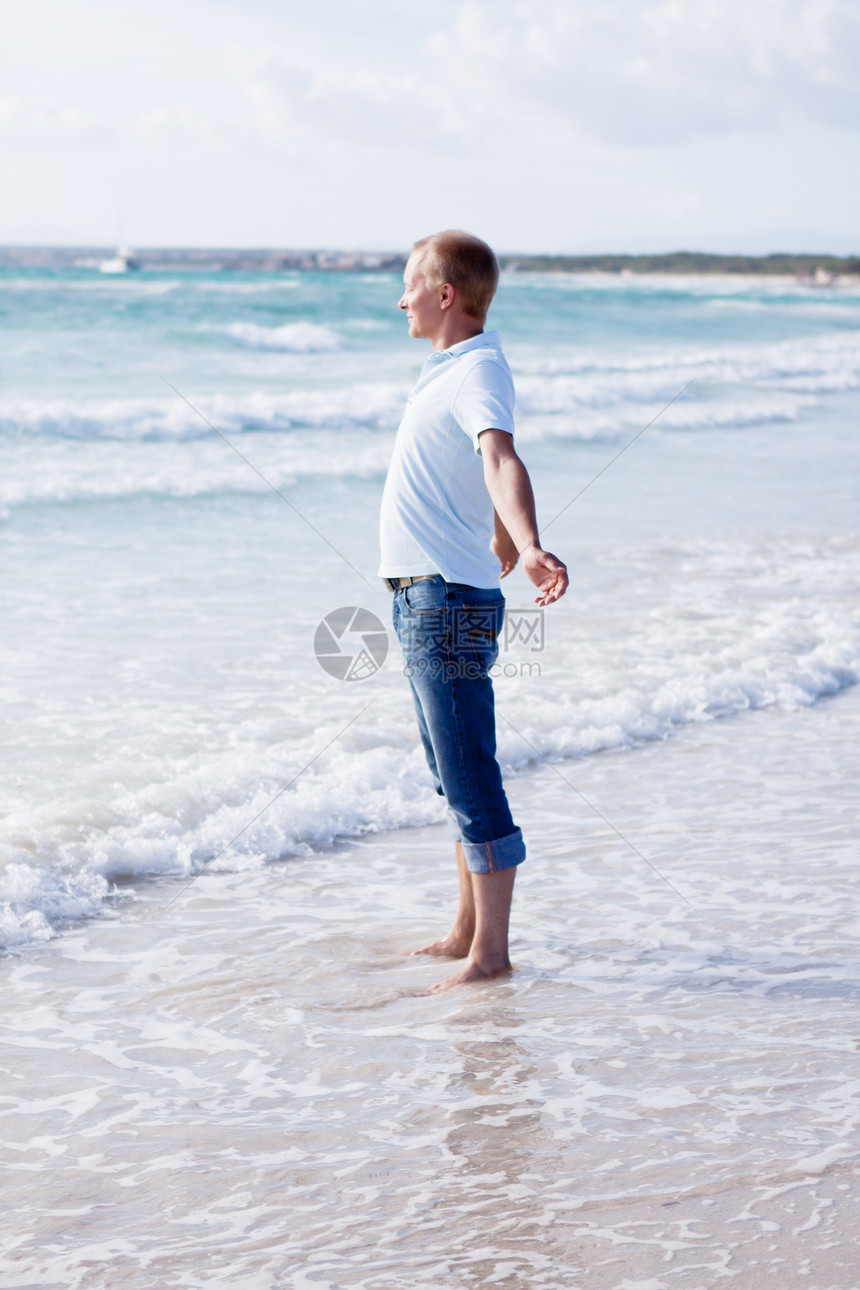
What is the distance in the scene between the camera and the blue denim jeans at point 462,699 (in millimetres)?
2941

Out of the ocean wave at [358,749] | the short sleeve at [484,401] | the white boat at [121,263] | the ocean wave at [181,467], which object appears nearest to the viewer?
the short sleeve at [484,401]

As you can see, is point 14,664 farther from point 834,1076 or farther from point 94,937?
point 834,1076

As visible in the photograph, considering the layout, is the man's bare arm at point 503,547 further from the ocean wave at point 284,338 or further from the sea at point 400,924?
the ocean wave at point 284,338

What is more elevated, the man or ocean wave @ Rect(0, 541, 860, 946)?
the man

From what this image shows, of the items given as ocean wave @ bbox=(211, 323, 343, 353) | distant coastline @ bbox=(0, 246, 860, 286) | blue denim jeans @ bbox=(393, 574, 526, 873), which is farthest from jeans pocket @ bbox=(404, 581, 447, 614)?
distant coastline @ bbox=(0, 246, 860, 286)

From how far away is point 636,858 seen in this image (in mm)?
4137

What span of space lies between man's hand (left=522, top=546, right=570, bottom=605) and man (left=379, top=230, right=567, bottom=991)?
20cm

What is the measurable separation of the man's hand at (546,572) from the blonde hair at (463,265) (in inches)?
27.8

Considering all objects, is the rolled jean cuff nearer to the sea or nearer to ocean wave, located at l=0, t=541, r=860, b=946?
the sea

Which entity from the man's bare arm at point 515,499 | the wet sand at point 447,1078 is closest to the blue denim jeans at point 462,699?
the man's bare arm at point 515,499

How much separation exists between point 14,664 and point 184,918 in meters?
2.71

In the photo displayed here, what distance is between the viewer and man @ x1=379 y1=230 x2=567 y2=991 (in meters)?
2.87

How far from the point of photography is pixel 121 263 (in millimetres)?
65000

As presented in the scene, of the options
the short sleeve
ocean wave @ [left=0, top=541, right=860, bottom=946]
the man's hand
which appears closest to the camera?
the man's hand
